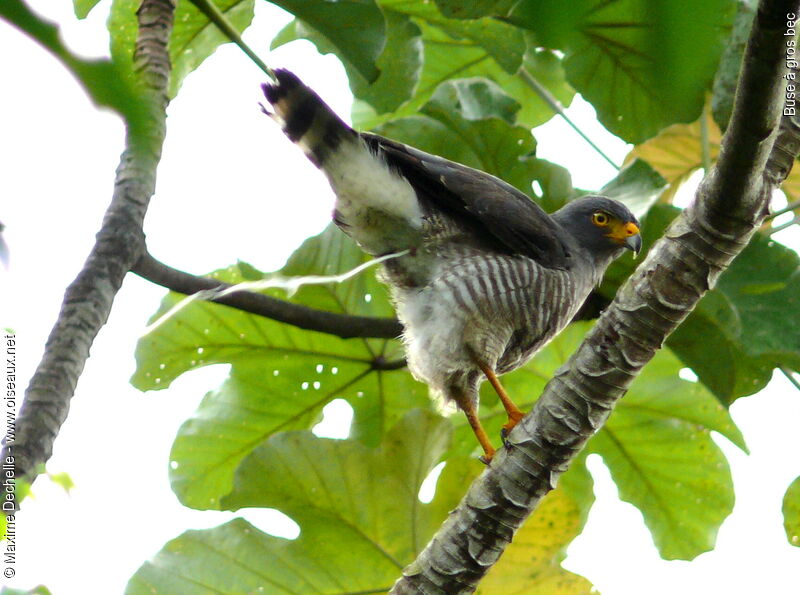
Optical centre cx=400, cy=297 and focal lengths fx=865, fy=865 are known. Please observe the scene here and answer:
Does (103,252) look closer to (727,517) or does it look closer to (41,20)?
(41,20)

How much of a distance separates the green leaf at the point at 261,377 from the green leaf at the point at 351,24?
1.15 m

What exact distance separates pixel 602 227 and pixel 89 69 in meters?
3.32

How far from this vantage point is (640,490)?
3.90m

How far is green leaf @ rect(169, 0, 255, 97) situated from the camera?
360 centimetres

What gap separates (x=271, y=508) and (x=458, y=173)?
4.72 feet

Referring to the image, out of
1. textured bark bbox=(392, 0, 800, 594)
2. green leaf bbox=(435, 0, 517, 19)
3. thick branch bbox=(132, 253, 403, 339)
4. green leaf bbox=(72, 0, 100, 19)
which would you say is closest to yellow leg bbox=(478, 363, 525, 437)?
thick branch bbox=(132, 253, 403, 339)

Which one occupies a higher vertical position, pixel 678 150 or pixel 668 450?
pixel 678 150

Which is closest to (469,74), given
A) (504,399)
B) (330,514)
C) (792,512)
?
(504,399)

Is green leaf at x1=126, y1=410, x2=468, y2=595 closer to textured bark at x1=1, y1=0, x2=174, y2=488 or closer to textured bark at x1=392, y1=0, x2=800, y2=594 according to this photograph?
textured bark at x1=392, y1=0, x2=800, y2=594

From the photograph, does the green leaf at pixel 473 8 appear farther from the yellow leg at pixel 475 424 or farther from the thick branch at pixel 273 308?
the yellow leg at pixel 475 424

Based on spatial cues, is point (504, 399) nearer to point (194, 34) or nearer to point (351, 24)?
point (351, 24)

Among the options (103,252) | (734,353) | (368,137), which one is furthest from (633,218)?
(103,252)

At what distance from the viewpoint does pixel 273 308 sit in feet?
9.22

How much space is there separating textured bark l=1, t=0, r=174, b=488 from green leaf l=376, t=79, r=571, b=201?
116cm
